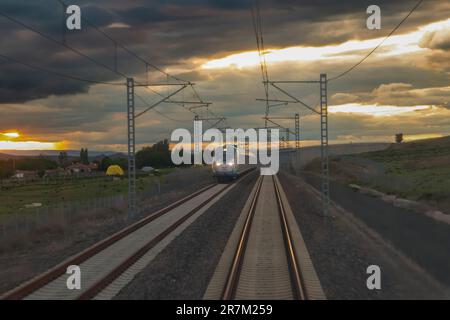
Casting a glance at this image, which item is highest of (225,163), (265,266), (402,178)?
(225,163)

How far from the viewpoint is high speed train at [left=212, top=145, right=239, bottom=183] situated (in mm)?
67969

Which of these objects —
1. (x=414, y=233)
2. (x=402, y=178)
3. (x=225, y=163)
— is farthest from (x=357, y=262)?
(x=225, y=163)

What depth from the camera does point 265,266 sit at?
58.9ft

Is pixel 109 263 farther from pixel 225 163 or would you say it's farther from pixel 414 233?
pixel 225 163

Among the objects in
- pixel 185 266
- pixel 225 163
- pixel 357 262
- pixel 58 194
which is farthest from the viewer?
pixel 58 194

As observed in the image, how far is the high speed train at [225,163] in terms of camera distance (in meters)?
68.0

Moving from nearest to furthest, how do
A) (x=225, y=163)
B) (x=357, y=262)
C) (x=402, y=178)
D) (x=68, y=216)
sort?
(x=357, y=262), (x=68, y=216), (x=402, y=178), (x=225, y=163)

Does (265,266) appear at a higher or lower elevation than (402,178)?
lower

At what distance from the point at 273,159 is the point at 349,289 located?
110 m

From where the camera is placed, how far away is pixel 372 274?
57.1 ft

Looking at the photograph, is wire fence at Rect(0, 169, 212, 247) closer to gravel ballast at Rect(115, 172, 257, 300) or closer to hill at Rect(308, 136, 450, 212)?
gravel ballast at Rect(115, 172, 257, 300)

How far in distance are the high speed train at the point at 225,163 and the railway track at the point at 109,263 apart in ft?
121

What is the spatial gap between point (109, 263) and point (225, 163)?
5050 centimetres
